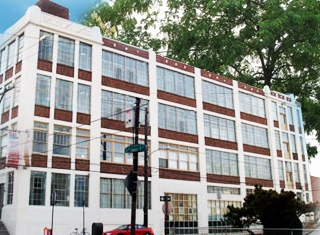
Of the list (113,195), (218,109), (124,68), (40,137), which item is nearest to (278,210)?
(113,195)

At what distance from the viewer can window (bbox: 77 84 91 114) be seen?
3244 centimetres

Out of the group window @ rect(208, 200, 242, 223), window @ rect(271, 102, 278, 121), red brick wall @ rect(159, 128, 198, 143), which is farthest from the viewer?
window @ rect(271, 102, 278, 121)

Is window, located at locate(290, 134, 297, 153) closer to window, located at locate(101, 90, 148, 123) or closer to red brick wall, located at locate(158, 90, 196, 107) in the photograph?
red brick wall, located at locate(158, 90, 196, 107)

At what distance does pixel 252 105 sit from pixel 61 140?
26.4 metres

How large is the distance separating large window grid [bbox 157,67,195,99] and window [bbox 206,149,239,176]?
6533 mm

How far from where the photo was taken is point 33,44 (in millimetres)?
30562

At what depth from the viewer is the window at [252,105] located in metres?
47.6

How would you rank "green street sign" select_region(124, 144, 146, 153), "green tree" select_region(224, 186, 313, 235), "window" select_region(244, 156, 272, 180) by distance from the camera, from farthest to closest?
"window" select_region(244, 156, 272, 180) < "green tree" select_region(224, 186, 313, 235) < "green street sign" select_region(124, 144, 146, 153)

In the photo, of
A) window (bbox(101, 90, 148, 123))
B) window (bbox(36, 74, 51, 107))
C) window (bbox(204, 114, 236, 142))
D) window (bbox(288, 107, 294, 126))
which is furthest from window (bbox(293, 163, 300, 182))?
window (bbox(36, 74, 51, 107))

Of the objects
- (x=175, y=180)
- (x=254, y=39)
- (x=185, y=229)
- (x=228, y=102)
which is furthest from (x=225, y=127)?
(x=254, y=39)

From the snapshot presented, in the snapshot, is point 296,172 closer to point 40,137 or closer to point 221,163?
point 221,163

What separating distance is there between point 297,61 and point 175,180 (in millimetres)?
27715

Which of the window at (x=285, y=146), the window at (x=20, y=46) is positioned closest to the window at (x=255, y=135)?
the window at (x=285, y=146)

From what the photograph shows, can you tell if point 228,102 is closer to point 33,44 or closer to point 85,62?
point 85,62
